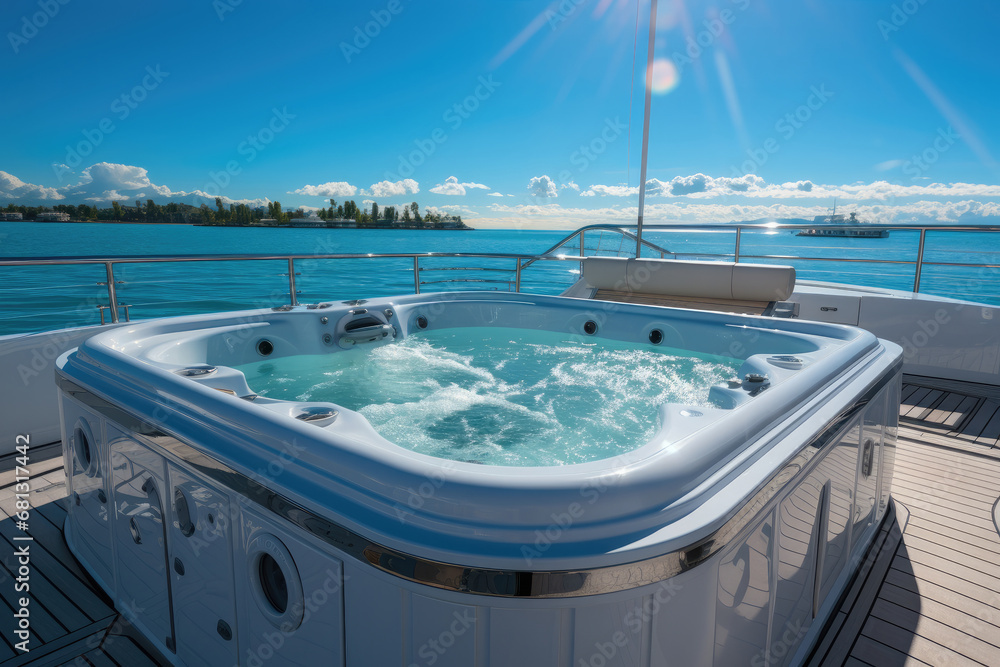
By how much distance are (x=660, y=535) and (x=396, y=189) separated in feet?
60.6

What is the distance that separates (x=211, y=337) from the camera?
74.6 inches

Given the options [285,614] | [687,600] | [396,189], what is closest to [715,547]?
[687,600]

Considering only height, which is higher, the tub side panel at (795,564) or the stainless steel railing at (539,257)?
the stainless steel railing at (539,257)

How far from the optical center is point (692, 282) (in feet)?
9.34

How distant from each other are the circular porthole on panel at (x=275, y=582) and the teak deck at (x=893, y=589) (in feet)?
1.70

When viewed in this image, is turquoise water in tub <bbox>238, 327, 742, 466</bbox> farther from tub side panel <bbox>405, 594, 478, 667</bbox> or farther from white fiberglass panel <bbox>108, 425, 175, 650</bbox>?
tub side panel <bbox>405, 594, 478, 667</bbox>

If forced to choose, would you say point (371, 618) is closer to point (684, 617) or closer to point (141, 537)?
point (684, 617)

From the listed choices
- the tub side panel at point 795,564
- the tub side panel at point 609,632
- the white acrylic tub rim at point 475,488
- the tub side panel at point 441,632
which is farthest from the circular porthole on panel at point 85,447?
the tub side panel at point 795,564

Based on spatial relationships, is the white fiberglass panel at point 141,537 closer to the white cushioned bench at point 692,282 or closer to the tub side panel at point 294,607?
the tub side panel at point 294,607

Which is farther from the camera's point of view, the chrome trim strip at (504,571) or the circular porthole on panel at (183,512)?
the circular porthole on panel at (183,512)

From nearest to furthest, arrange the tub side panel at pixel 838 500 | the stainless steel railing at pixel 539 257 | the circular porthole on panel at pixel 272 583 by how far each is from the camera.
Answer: the circular porthole on panel at pixel 272 583, the tub side panel at pixel 838 500, the stainless steel railing at pixel 539 257

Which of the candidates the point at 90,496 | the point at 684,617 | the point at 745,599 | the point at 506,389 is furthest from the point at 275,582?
the point at 506,389

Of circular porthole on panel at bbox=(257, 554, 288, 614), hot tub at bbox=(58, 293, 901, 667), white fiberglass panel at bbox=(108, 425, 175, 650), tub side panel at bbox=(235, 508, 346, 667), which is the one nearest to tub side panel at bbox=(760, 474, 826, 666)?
hot tub at bbox=(58, 293, 901, 667)

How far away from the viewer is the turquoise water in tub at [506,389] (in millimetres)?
1531
